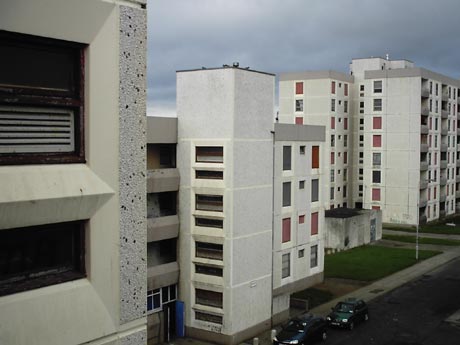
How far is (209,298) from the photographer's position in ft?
90.0

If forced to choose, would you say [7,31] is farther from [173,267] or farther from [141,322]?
[173,267]

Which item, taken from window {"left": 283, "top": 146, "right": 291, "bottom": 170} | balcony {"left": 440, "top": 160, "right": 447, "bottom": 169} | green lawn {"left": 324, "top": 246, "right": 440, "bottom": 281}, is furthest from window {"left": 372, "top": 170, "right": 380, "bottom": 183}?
window {"left": 283, "top": 146, "right": 291, "bottom": 170}

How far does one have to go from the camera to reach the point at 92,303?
417 cm

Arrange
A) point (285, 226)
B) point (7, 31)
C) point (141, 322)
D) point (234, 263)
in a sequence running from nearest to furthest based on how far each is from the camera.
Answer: point (7, 31) → point (141, 322) → point (234, 263) → point (285, 226)

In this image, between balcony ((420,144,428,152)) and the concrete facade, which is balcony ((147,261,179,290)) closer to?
the concrete facade

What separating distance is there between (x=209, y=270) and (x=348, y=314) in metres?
8.25

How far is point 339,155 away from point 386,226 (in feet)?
34.3

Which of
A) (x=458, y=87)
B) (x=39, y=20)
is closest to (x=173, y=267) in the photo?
(x=39, y=20)

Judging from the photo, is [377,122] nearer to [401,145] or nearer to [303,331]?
[401,145]

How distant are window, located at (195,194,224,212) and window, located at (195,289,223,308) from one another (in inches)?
157

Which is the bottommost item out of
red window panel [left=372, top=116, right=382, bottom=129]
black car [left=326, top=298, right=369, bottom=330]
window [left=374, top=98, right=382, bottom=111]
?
black car [left=326, top=298, right=369, bottom=330]

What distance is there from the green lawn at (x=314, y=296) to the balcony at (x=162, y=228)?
10.9 metres

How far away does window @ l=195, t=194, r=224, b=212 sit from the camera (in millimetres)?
27000

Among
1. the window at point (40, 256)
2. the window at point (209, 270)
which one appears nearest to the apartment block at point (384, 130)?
the window at point (209, 270)
